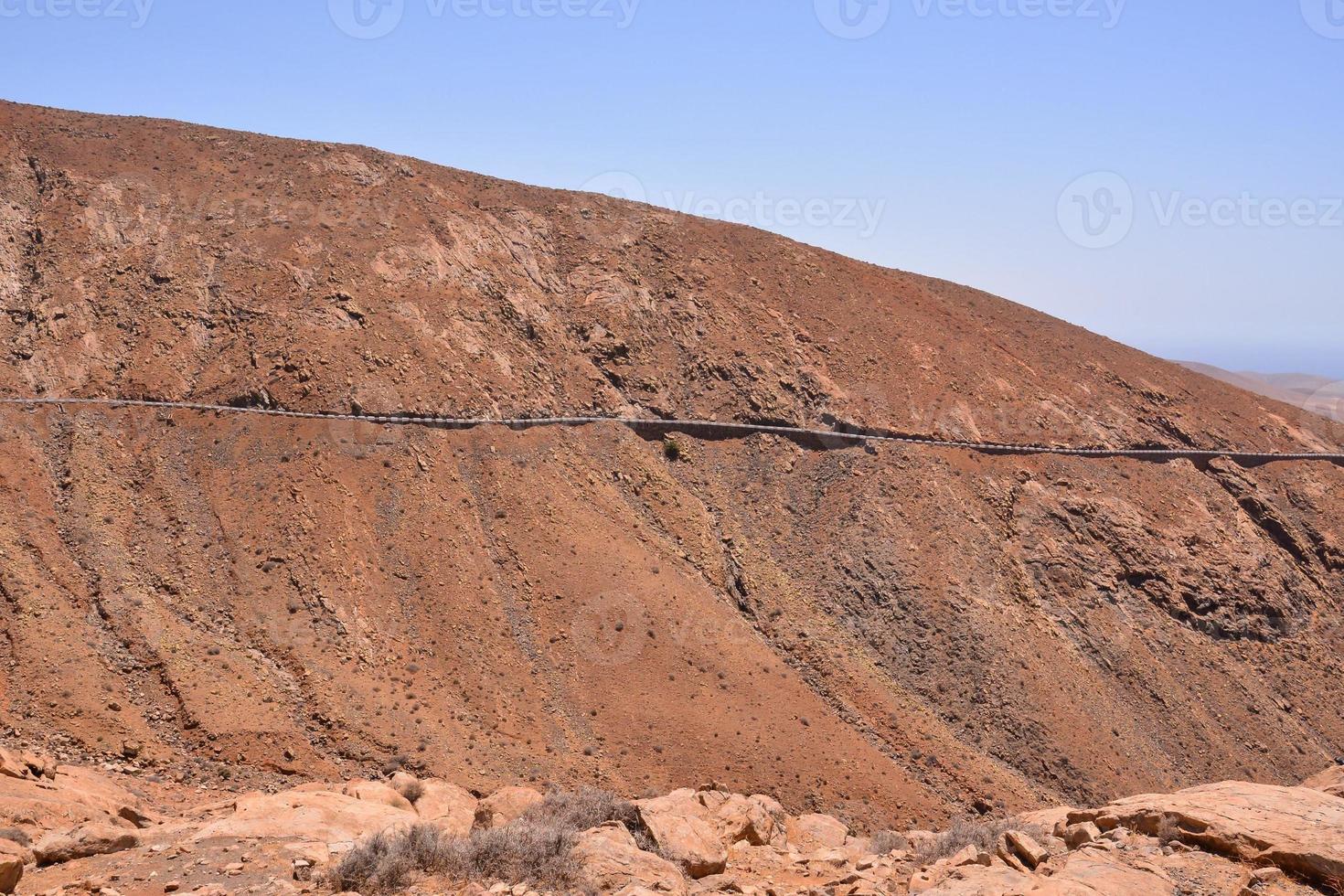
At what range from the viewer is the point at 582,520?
32250 mm

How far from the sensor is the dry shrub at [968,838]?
16.3 m

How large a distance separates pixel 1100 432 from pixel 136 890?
38.9 meters

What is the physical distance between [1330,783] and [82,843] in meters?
21.7

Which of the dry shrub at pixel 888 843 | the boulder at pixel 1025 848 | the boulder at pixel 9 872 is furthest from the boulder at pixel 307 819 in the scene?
the boulder at pixel 1025 848

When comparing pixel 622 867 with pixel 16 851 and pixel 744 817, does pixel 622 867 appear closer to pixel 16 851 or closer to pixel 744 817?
pixel 744 817

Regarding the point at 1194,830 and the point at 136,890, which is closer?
the point at 136,890

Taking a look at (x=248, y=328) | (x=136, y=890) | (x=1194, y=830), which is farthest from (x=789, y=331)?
(x=136, y=890)

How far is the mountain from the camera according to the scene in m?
117

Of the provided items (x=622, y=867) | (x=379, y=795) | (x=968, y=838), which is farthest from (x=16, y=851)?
(x=968, y=838)

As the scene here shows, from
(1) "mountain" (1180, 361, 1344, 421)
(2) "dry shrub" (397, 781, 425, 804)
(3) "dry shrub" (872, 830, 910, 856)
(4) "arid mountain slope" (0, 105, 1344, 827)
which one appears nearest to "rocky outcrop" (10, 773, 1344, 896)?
(3) "dry shrub" (872, 830, 910, 856)

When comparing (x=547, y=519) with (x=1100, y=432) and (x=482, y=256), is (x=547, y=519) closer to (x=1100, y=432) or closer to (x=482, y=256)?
(x=482, y=256)

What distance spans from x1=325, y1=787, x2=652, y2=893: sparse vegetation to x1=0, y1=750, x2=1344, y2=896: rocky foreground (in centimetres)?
3

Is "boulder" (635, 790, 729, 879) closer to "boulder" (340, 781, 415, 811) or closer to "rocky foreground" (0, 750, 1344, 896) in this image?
"rocky foreground" (0, 750, 1344, 896)

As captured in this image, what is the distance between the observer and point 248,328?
3312cm
